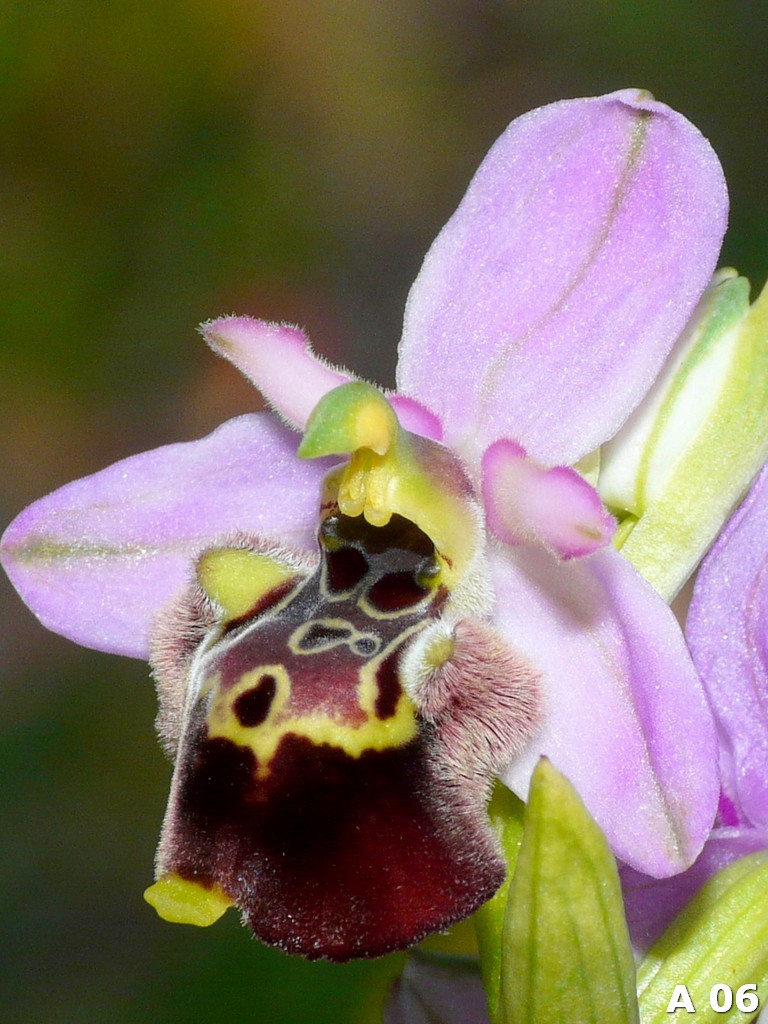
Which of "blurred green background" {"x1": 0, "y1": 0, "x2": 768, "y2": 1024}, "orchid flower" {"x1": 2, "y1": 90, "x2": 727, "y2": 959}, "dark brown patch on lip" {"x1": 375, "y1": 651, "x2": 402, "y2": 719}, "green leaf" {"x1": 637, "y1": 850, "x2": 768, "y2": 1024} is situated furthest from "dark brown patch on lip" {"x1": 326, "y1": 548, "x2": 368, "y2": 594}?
"blurred green background" {"x1": 0, "y1": 0, "x2": 768, "y2": 1024}

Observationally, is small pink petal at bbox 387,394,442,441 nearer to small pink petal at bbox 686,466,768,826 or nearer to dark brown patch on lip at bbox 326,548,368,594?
dark brown patch on lip at bbox 326,548,368,594

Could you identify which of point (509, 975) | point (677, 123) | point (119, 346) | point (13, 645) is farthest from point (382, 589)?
point (119, 346)

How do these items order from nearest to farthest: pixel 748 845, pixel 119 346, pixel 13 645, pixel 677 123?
pixel 677 123
pixel 748 845
pixel 13 645
pixel 119 346

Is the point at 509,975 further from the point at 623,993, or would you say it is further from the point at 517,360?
the point at 517,360

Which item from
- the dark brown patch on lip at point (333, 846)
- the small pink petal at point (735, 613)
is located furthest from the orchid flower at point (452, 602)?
the small pink petal at point (735, 613)

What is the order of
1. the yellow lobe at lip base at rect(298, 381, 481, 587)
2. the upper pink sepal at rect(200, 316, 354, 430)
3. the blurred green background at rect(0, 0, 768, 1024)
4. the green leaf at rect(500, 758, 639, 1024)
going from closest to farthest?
the green leaf at rect(500, 758, 639, 1024) < the yellow lobe at lip base at rect(298, 381, 481, 587) < the upper pink sepal at rect(200, 316, 354, 430) < the blurred green background at rect(0, 0, 768, 1024)
